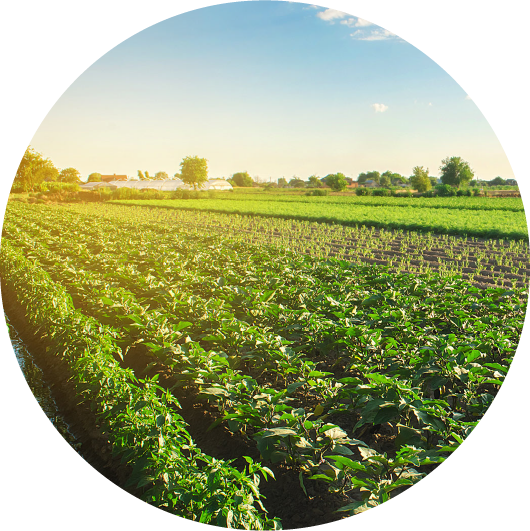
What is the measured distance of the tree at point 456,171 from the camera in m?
4.17

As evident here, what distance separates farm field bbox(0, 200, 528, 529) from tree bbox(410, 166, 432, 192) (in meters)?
1.27

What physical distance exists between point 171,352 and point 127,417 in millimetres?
879

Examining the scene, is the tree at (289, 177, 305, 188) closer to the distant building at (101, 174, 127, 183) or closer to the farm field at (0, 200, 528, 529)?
the farm field at (0, 200, 528, 529)

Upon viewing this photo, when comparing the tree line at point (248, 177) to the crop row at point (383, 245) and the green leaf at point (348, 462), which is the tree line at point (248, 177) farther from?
the green leaf at point (348, 462)

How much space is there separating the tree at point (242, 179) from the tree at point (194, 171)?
0.34 meters

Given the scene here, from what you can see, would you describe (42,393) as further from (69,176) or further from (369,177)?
(369,177)

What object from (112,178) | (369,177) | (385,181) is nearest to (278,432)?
(112,178)

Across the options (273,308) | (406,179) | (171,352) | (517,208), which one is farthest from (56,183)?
(517,208)

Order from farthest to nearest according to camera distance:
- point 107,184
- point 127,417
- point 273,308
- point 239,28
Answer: point 107,184 → point 273,308 → point 239,28 → point 127,417

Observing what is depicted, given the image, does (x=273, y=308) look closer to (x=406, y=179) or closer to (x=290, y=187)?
Answer: (x=290, y=187)

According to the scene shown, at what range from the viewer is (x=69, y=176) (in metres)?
4.17

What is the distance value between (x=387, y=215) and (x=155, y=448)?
12.9 m

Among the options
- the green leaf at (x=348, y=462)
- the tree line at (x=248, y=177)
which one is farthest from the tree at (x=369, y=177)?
the green leaf at (x=348, y=462)

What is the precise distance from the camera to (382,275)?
5.72 metres
